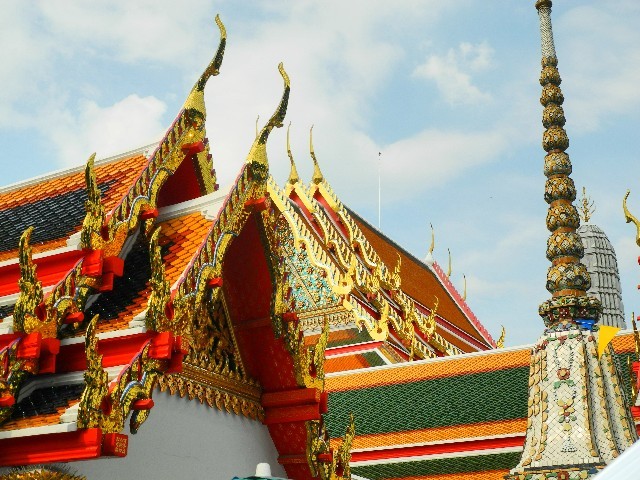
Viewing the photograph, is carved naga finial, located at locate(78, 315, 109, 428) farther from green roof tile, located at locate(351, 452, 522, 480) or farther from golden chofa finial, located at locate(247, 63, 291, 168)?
green roof tile, located at locate(351, 452, 522, 480)

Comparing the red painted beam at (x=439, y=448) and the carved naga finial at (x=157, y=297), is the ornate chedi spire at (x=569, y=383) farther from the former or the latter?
the red painted beam at (x=439, y=448)

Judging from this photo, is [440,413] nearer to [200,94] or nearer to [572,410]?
[572,410]

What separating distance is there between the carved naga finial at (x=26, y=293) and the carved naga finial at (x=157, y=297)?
42cm

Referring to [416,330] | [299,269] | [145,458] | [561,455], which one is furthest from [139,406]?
[416,330]

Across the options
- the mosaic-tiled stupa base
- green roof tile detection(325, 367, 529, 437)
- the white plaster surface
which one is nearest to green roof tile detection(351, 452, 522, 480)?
green roof tile detection(325, 367, 529, 437)

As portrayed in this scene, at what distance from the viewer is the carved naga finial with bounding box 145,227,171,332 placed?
3332 mm

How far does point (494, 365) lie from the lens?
1086 centimetres

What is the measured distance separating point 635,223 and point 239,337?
4723 mm

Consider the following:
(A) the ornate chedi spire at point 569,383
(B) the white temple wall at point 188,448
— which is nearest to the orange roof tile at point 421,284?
(A) the ornate chedi spire at point 569,383

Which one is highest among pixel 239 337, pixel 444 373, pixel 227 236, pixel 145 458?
pixel 444 373

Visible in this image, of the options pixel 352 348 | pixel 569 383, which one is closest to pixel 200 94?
pixel 569 383

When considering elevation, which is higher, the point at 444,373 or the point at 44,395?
the point at 444,373

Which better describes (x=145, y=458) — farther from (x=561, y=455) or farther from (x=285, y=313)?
(x=561, y=455)

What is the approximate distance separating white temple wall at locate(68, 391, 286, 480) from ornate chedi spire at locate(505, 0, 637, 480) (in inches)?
87.1
